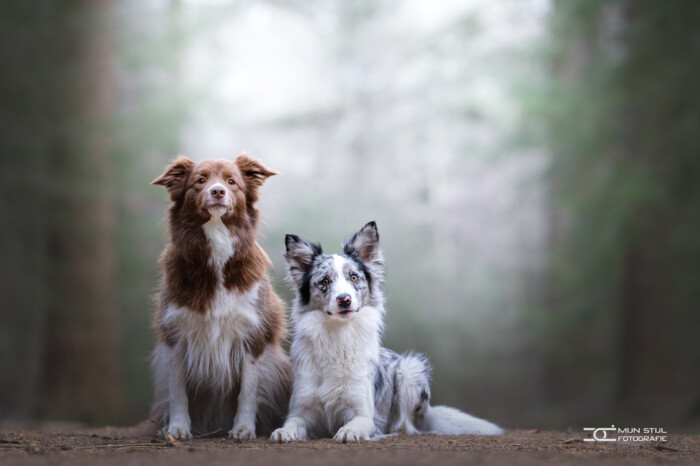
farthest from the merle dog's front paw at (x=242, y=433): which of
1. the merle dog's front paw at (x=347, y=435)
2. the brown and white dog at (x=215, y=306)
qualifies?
the merle dog's front paw at (x=347, y=435)

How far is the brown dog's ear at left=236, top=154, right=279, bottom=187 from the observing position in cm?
571

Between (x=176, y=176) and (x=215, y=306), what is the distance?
1.14m

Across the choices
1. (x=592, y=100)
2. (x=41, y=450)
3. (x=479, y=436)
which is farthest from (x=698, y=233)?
(x=41, y=450)

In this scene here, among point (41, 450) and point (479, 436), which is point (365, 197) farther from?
point (41, 450)

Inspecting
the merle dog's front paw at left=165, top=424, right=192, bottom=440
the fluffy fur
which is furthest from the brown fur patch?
the merle dog's front paw at left=165, top=424, right=192, bottom=440

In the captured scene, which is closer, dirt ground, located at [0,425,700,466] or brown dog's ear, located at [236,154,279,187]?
dirt ground, located at [0,425,700,466]

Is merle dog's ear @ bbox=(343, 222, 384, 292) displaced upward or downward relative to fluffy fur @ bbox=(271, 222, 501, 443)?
upward

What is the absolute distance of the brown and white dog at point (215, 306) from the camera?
211 inches

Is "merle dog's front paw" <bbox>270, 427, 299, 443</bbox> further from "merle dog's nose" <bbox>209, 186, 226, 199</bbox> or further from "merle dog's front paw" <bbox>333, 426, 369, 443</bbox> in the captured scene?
"merle dog's nose" <bbox>209, 186, 226, 199</bbox>

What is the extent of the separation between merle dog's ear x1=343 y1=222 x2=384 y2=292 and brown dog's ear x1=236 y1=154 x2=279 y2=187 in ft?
3.08

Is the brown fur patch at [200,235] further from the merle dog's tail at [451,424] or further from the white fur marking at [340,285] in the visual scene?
the merle dog's tail at [451,424]

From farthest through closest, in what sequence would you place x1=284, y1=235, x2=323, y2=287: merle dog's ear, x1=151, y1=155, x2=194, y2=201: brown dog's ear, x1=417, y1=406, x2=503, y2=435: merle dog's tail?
x1=417, y1=406, x2=503, y2=435: merle dog's tail, x1=284, y1=235, x2=323, y2=287: merle dog's ear, x1=151, y1=155, x2=194, y2=201: brown dog's ear

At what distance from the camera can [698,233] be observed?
1012 centimetres

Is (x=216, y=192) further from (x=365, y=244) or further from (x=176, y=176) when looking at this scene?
(x=365, y=244)
